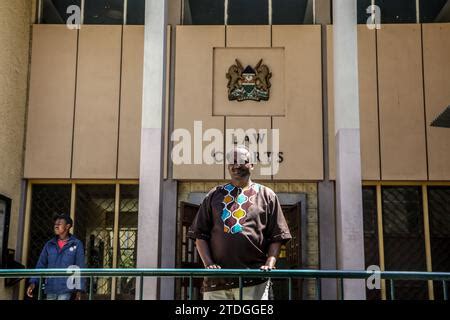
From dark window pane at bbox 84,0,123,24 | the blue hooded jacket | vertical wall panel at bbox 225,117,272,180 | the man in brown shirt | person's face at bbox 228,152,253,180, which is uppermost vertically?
dark window pane at bbox 84,0,123,24

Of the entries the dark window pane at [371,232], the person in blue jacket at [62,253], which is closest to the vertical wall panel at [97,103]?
the person in blue jacket at [62,253]

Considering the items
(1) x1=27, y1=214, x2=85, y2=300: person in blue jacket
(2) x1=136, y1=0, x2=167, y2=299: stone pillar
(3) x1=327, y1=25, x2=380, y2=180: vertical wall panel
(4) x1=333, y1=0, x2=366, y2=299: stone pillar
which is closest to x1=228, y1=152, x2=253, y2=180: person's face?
(1) x1=27, y1=214, x2=85, y2=300: person in blue jacket

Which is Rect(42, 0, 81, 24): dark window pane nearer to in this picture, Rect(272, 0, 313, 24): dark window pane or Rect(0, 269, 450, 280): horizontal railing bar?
Rect(272, 0, 313, 24): dark window pane

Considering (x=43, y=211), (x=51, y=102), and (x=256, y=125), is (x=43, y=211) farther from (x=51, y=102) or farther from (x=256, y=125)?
(x=256, y=125)

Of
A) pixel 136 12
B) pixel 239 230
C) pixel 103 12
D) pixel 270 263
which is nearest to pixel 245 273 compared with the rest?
pixel 270 263

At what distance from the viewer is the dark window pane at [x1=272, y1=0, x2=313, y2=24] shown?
10.7 metres

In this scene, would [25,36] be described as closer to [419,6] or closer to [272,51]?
[272,51]

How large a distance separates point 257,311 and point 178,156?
20.9 feet

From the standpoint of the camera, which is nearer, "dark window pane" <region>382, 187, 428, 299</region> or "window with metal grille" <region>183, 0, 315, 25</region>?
"dark window pane" <region>382, 187, 428, 299</region>

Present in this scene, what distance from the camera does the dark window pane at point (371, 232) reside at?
9898 millimetres

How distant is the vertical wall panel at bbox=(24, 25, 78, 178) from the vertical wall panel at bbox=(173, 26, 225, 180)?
1.67 m

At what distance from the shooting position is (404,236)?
392 inches

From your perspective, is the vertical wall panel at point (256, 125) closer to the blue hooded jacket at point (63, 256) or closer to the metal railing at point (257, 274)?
the blue hooded jacket at point (63, 256)

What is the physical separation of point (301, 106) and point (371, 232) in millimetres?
2191
